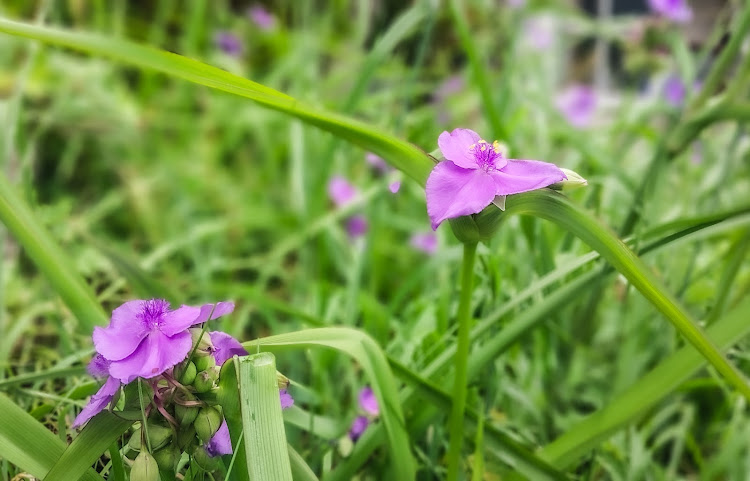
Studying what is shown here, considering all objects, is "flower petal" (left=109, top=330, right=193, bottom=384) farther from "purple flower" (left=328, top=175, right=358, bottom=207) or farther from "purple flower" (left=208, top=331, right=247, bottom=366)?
"purple flower" (left=328, top=175, right=358, bottom=207)

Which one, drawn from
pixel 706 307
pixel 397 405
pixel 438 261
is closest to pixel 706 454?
pixel 706 307

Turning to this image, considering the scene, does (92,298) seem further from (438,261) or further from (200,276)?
(200,276)

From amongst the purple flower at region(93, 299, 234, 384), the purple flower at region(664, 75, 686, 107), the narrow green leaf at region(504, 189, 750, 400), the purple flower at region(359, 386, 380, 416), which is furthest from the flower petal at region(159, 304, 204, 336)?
the purple flower at region(664, 75, 686, 107)

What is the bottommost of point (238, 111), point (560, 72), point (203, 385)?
point (203, 385)

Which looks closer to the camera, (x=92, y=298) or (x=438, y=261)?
(x=92, y=298)

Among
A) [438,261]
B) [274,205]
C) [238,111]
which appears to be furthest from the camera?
[238,111]

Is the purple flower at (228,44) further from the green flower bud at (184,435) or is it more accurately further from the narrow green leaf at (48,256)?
the green flower bud at (184,435)

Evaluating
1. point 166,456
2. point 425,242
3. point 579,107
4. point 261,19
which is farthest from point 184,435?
point 261,19

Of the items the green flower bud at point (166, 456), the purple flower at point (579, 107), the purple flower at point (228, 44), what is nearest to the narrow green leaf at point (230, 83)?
the green flower bud at point (166, 456)
